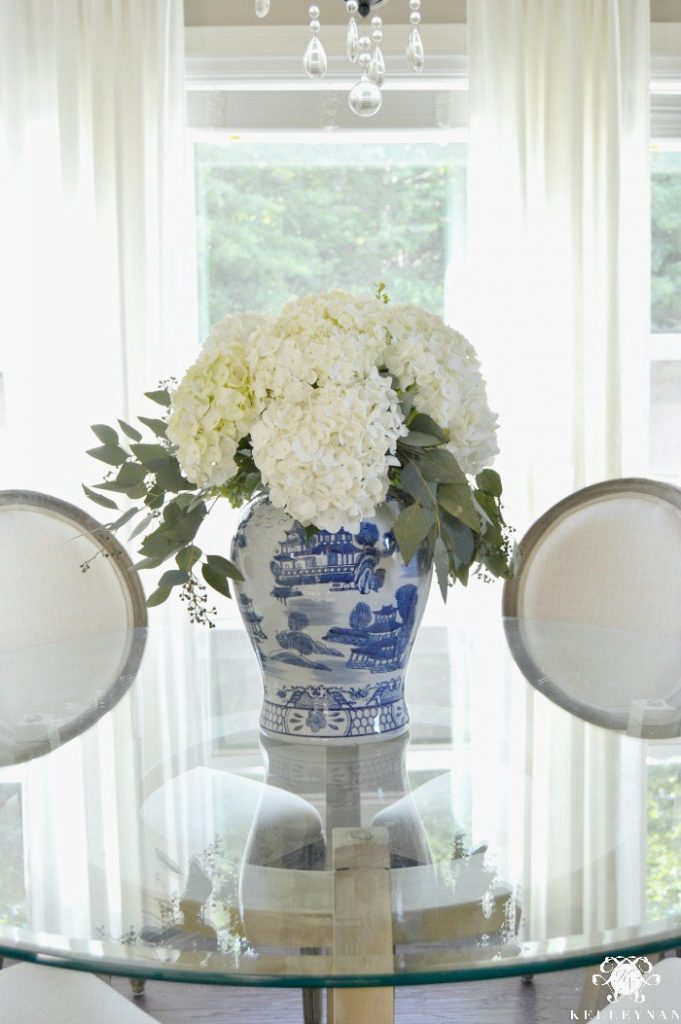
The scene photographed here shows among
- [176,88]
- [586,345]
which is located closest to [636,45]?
[586,345]

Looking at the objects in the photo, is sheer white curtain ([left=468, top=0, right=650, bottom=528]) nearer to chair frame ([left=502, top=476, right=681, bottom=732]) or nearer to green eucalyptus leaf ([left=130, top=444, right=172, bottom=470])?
chair frame ([left=502, top=476, right=681, bottom=732])

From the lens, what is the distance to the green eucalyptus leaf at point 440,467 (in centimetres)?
130

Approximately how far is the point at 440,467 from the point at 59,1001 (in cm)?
75

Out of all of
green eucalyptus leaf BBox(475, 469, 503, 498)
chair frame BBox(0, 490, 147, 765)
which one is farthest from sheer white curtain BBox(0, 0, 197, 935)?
green eucalyptus leaf BBox(475, 469, 503, 498)

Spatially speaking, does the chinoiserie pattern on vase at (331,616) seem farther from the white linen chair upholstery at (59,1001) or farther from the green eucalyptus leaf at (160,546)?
the white linen chair upholstery at (59,1001)

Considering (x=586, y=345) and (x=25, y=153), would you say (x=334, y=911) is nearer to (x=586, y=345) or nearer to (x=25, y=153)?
(x=586, y=345)

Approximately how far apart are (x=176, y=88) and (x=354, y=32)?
1.64 m

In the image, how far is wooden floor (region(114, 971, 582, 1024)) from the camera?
6.73 feet

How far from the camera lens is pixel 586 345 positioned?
342cm

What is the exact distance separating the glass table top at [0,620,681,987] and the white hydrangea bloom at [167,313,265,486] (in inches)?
14.6

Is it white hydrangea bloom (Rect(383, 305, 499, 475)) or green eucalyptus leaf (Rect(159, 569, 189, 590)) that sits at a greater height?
white hydrangea bloom (Rect(383, 305, 499, 475))

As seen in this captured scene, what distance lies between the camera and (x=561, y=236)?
3.42 m

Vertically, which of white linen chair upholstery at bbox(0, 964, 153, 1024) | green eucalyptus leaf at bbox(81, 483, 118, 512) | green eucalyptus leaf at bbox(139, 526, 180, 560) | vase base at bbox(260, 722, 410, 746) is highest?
green eucalyptus leaf at bbox(81, 483, 118, 512)

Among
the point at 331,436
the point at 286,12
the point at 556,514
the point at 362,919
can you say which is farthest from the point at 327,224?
the point at 362,919
